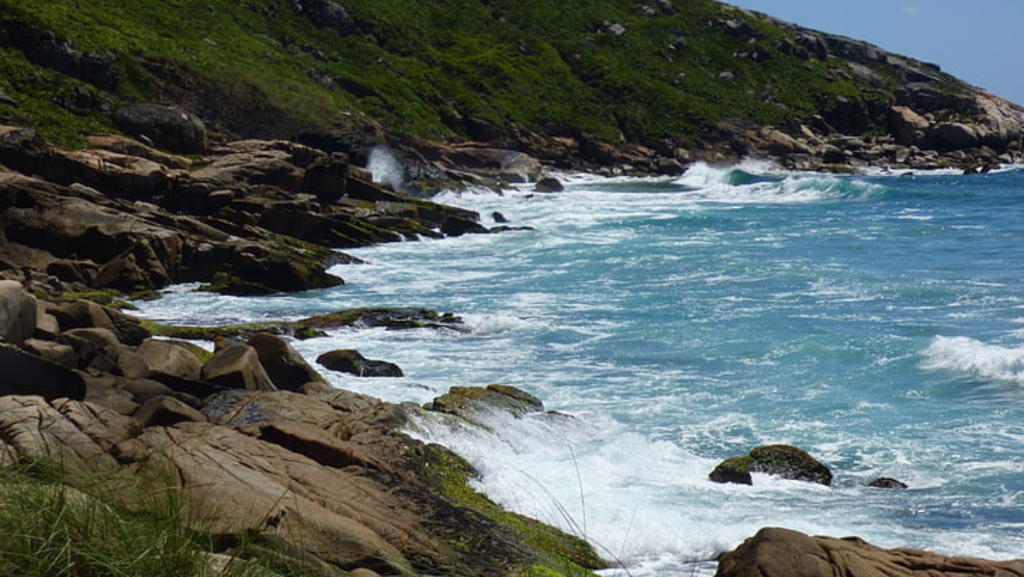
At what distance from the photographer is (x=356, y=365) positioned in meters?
15.7

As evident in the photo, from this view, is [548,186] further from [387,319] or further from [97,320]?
[97,320]

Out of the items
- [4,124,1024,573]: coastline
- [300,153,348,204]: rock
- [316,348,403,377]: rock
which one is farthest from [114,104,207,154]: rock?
[316,348,403,377]: rock

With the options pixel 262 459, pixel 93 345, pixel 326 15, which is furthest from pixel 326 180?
pixel 326 15

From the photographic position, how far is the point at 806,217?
44.8 meters

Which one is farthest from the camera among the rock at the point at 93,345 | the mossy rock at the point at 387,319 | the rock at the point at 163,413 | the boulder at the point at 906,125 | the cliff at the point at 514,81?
the boulder at the point at 906,125

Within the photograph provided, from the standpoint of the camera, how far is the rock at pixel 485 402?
12664mm

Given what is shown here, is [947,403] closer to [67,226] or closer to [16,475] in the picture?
[16,475]

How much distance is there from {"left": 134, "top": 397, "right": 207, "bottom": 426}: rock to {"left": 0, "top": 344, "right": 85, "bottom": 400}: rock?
23.7 inches

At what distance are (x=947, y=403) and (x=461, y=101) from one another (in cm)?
5805

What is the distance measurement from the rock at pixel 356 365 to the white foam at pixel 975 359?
10.1 metres

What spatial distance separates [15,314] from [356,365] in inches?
250

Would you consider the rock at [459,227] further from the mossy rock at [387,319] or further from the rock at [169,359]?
the rock at [169,359]

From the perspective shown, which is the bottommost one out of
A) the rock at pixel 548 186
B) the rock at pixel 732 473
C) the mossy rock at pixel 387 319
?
the mossy rock at pixel 387 319

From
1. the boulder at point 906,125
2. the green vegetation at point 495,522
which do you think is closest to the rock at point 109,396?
the green vegetation at point 495,522
